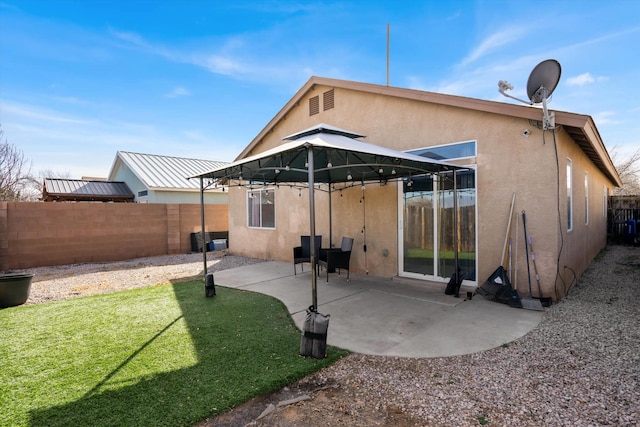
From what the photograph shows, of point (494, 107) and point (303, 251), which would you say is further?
point (303, 251)

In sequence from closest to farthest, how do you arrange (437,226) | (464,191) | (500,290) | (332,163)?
(500,290) → (464,191) → (437,226) → (332,163)

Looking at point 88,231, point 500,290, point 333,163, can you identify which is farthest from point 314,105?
point 88,231

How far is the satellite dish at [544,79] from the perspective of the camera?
502cm

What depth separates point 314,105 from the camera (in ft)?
28.7

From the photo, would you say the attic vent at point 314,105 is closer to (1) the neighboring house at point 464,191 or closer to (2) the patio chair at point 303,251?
(1) the neighboring house at point 464,191

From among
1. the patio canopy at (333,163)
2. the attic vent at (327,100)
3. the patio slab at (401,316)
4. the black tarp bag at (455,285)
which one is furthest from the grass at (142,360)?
the attic vent at (327,100)

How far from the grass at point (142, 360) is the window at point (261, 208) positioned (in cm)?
484

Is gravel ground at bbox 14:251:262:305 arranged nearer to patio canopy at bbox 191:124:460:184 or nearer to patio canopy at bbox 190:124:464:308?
patio canopy at bbox 190:124:464:308

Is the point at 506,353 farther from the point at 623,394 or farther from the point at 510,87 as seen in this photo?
the point at 510,87

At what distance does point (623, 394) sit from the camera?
271 centimetres

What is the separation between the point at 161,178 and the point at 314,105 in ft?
33.0

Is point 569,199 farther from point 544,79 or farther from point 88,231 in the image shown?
point 88,231

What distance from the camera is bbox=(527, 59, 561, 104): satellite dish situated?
5.02 m

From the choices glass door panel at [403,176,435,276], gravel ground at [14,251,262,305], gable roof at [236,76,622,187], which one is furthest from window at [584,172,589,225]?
gravel ground at [14,251,262,305]
